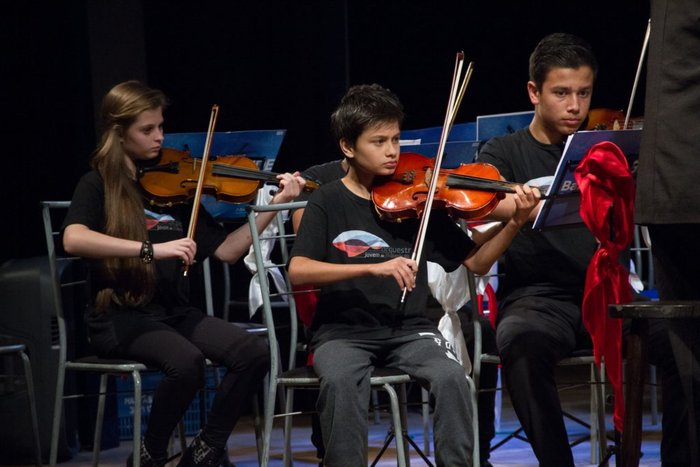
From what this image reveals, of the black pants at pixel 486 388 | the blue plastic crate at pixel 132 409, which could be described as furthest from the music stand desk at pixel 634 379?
the blue plastic crate at pixel 132 409

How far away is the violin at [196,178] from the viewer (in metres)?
3.01

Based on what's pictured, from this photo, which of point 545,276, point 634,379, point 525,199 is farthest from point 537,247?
point 634,379

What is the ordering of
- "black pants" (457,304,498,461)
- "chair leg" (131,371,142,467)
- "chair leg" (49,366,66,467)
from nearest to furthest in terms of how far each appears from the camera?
"chair leg" (131,371,142,467)
"chair leg" (49,366,66,467)
"black pants" (457,304,498,461)

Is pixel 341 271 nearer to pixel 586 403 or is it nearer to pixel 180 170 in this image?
pixel 180 170

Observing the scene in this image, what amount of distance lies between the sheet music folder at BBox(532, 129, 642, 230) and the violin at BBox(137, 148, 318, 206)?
0.91 m

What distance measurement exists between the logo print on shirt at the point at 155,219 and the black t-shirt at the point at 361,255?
23.1 inches

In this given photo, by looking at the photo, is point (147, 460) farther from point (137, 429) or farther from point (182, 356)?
point (182, 356)

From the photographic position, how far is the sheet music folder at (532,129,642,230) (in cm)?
232

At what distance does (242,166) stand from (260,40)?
5.52 feet

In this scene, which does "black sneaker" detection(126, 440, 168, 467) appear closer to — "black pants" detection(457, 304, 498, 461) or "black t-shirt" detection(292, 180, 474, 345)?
"black t-shirt" detection(292, 180, 474, 345)

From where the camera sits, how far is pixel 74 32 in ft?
13.0

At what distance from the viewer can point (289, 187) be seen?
305cm

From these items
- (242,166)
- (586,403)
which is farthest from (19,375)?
(586,403)

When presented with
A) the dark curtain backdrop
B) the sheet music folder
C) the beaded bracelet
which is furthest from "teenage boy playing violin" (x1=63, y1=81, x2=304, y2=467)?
the dark curtain backdrop
